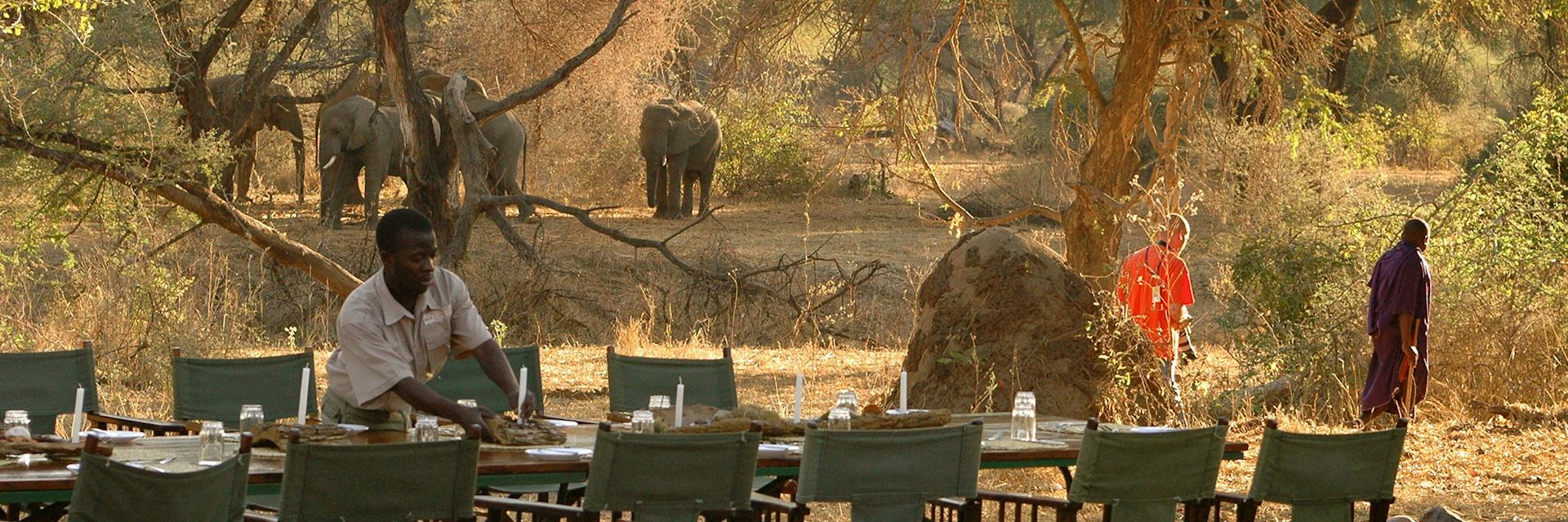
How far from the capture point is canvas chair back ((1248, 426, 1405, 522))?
215 inches

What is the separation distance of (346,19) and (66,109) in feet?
46.2

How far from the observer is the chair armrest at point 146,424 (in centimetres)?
629

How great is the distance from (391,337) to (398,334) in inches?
1.5

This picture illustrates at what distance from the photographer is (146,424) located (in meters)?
6.33

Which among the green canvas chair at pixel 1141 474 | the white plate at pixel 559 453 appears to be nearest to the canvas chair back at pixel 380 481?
the white plate at pixel 559 453

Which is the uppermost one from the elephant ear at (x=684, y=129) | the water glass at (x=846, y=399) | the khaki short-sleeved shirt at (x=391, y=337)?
the elephant ear at (x=684, y=129)

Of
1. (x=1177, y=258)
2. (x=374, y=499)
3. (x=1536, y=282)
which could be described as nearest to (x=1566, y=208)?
(x=1536, y=282)

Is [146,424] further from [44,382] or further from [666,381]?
[666,381]

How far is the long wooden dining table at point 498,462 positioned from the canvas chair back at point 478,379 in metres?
1.26

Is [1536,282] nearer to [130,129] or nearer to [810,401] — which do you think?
[810,401]

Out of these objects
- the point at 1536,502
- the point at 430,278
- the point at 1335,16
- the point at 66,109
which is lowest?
the point at 1536,502

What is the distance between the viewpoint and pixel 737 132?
92.7 ft

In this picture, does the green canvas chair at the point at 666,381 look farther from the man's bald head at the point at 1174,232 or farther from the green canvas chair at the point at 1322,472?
the man's bald head at the point at 1174,232

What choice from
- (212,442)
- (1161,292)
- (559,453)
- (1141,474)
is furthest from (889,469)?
(1161,292)
